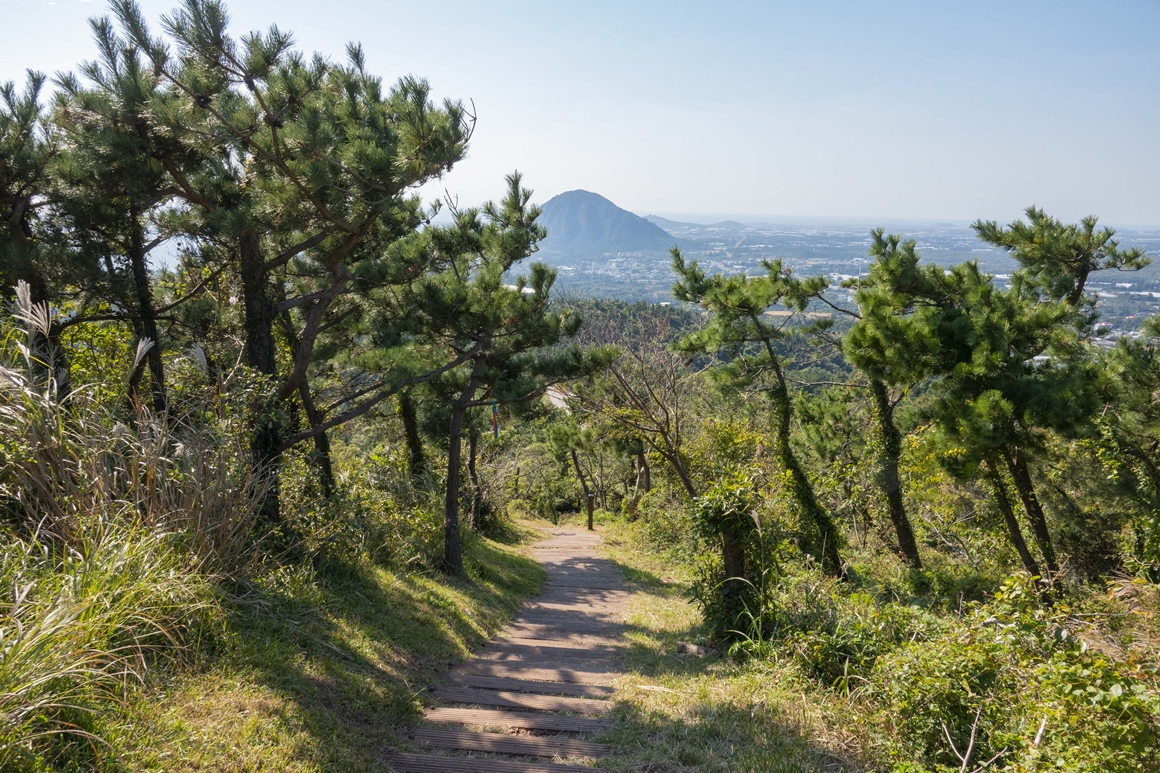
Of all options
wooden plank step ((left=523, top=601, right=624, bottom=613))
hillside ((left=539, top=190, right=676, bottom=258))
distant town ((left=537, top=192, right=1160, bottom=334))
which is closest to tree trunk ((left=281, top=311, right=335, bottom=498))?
wooden plank step ((left=523, top=601, right=624, bottom=613))

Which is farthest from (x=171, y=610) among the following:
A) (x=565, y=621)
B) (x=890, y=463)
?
(x=890, y=463)

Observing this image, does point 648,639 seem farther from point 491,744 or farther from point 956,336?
point 956,336

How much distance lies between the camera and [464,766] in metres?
3.04

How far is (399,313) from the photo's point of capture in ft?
25.6

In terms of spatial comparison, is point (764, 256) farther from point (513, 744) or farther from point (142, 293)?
point (513, 744)

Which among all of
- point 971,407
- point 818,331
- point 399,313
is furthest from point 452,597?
point 818,331

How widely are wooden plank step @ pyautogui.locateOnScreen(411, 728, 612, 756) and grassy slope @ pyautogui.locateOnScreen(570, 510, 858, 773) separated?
6.4 inches

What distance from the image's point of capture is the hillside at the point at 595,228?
93.1 meters

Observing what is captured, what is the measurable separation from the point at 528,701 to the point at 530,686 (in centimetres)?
36

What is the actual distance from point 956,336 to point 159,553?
7.57m

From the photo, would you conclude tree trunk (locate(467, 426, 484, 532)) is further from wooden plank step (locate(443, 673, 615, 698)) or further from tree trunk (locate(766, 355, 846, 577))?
wooden plank step (locate(443, 673, 615, 698))

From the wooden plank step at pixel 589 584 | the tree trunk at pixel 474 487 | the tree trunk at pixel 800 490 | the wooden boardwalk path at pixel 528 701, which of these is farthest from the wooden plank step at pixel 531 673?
the tree trunk at pixel 474 487

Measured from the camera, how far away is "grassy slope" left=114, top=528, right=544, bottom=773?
2.64 m

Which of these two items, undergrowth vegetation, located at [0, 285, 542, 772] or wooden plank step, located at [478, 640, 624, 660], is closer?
undergrowth vegetation, located at [0, 285, 542, 772]
